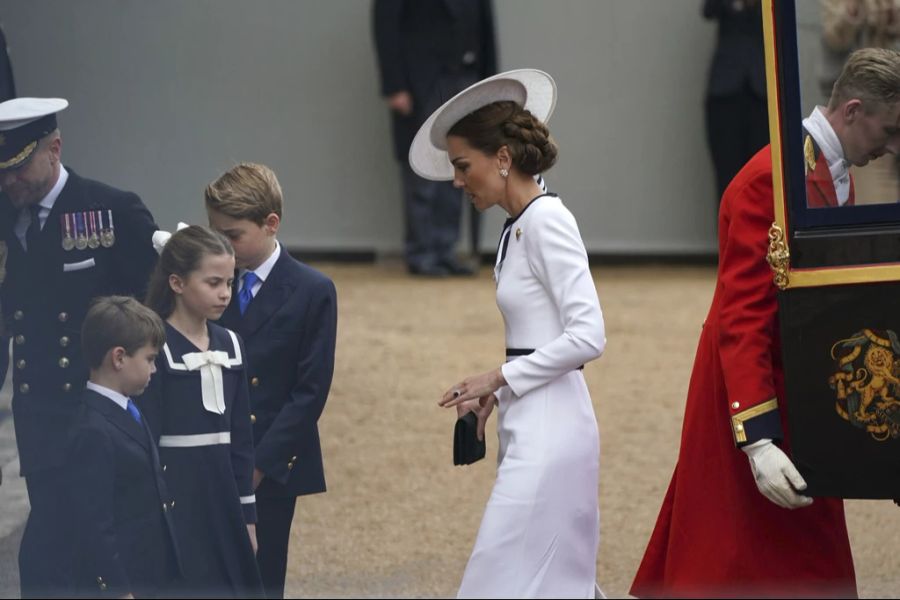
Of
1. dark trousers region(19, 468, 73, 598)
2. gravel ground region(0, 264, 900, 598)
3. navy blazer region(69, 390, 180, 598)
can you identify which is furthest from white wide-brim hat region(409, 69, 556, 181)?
gravel ground region(0, 264, 900, 598)

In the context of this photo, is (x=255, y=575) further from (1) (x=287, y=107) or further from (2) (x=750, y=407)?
(1) (x=287, y=107)

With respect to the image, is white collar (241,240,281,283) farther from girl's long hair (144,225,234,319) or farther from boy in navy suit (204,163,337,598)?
girl's long hair (144,225,234,319)

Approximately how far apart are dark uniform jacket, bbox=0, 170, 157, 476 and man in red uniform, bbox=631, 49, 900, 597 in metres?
1.32

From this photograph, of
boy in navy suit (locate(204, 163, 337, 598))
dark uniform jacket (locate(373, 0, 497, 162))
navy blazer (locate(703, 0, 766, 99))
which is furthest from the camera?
navy blazer (locate(703, 0, 766, 99))

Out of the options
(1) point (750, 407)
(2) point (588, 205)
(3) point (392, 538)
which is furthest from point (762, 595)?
(2) point (588, 205)

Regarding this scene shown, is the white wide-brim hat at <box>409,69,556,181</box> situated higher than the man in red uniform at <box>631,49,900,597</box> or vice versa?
the white wide-brim hat at <box>409,69,556,181</box>

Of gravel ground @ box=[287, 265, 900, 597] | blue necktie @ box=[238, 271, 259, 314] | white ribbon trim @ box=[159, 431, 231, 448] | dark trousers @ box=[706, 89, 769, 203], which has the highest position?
blue necktie @ box=[238, 271, 259, 314]

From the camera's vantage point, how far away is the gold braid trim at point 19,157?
383 centimetres

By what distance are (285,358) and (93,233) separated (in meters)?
0.52

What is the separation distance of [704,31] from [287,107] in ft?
15.1

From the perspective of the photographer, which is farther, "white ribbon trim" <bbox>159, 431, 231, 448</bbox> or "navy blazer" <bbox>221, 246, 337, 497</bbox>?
"navy blazer" <bbox>221, 246, 337, 497</bbox>

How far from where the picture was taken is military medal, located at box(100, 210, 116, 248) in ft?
12.9

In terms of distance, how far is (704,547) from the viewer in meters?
3.94

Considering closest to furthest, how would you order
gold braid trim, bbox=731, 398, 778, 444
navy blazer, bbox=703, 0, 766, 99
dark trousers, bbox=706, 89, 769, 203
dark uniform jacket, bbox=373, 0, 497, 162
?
gold braid trim, bbox=731, 398, 778, 444
dark uniform jacket, bbox=373, 0, 497, 162
navy blazer, bbox=703, 0, 766, 99
dark trousers, bbox=706, 89, 769, 203
